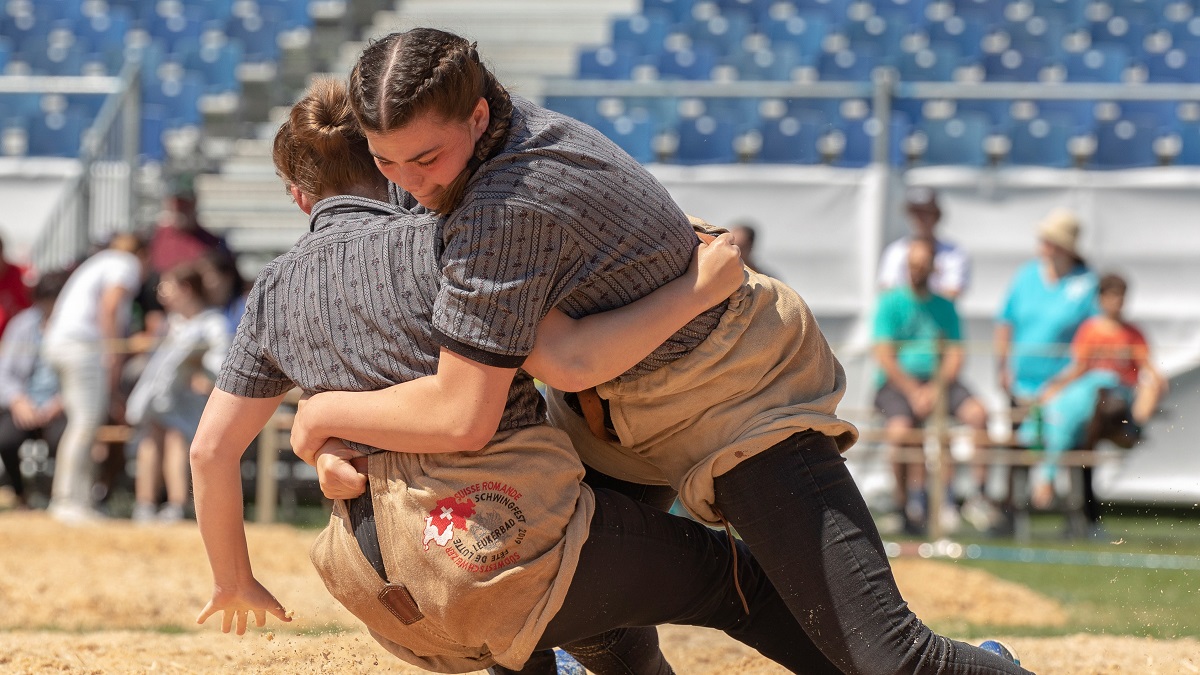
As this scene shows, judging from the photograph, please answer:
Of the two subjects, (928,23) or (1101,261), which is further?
Result: (928,23)

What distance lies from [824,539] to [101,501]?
8.15 metres

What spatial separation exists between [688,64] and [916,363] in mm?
4890

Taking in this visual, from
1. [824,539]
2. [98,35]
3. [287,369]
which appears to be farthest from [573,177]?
[98,35]

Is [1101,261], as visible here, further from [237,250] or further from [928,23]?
[237,250]

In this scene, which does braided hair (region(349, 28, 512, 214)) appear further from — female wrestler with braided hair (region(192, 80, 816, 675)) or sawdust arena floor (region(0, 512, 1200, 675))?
sawdust arena floor (region(0, 512, 1200, 675))

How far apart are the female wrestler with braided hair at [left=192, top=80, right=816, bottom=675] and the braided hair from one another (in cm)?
26

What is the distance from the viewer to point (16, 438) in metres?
9.77

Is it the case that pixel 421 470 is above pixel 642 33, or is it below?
below

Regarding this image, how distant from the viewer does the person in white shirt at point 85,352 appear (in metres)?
9.23

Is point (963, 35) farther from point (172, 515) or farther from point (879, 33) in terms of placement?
point (172, 515)

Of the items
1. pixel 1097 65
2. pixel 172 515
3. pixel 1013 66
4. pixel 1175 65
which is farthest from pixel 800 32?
pixel 172 515

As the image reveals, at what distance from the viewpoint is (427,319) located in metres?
2.68

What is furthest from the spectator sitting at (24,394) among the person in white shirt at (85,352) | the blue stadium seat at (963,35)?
the blue stadium seat at (963,35)

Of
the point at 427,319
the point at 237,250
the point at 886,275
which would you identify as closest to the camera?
the point at 427,319
